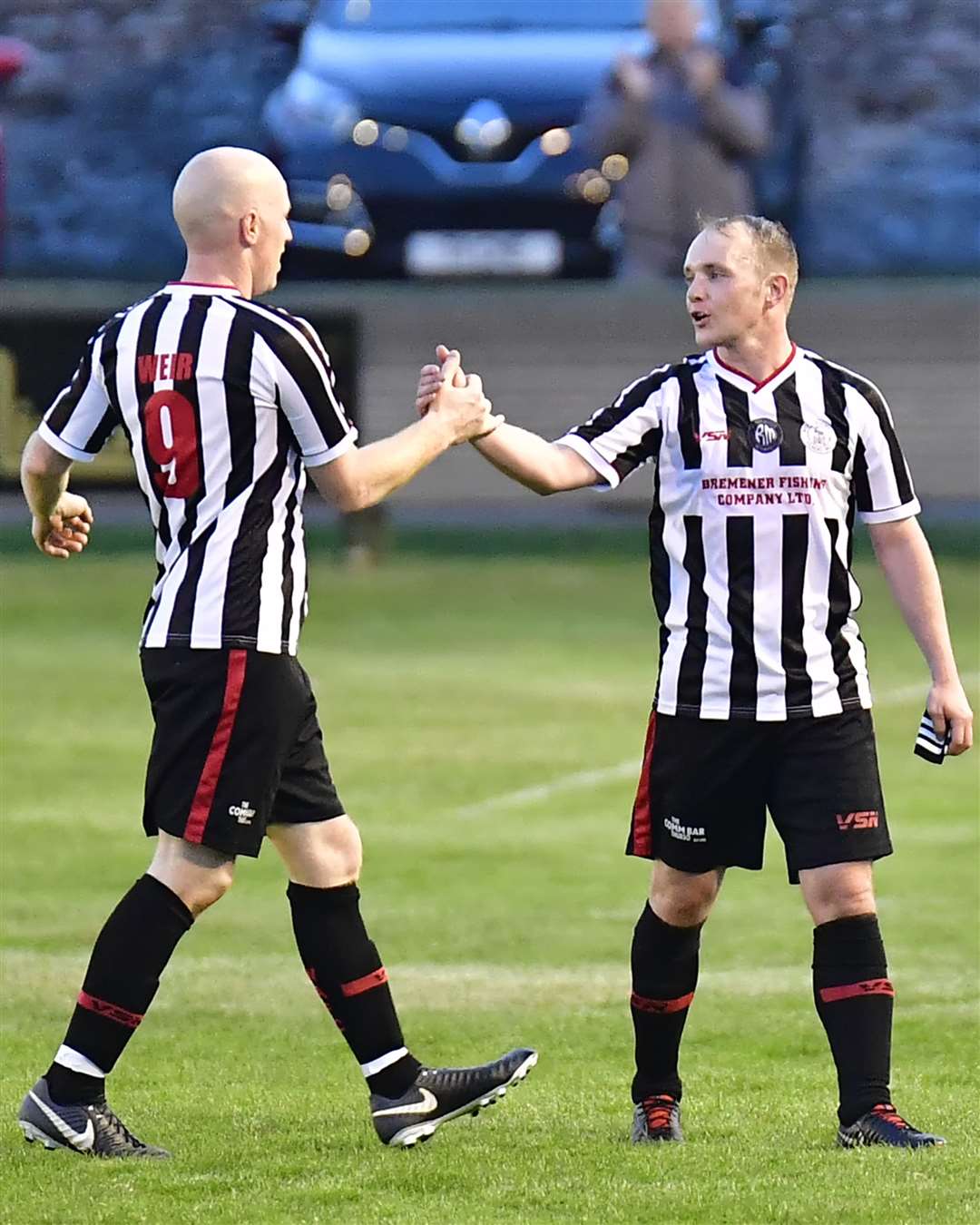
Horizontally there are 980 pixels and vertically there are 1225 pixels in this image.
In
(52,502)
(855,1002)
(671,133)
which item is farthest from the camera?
(671,133)

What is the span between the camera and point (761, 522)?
18.2 ft

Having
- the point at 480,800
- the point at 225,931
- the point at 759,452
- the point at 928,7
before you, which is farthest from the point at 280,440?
the point at 928,7

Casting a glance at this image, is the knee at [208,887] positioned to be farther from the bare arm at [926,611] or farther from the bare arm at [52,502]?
the bare arm at [926,611]

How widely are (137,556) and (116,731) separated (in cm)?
811

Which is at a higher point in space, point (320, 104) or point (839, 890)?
point (320, 104)

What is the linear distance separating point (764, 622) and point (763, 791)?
1.20 ft

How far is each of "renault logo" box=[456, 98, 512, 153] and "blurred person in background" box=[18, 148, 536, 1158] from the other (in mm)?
16310

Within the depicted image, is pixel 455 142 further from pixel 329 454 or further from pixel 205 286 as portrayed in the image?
pixel 329 454

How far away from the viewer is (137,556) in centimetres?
2053

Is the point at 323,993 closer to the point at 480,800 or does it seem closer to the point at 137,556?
the point at 480,800

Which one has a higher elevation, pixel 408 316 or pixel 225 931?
pixel 408 316

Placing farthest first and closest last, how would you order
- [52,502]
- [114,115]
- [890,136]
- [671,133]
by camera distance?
[114,115] → [890,136] → [671,133] → [52,502]

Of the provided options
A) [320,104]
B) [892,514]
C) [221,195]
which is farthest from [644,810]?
[320,104]

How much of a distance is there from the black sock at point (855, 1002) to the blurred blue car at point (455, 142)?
16.7 metres
